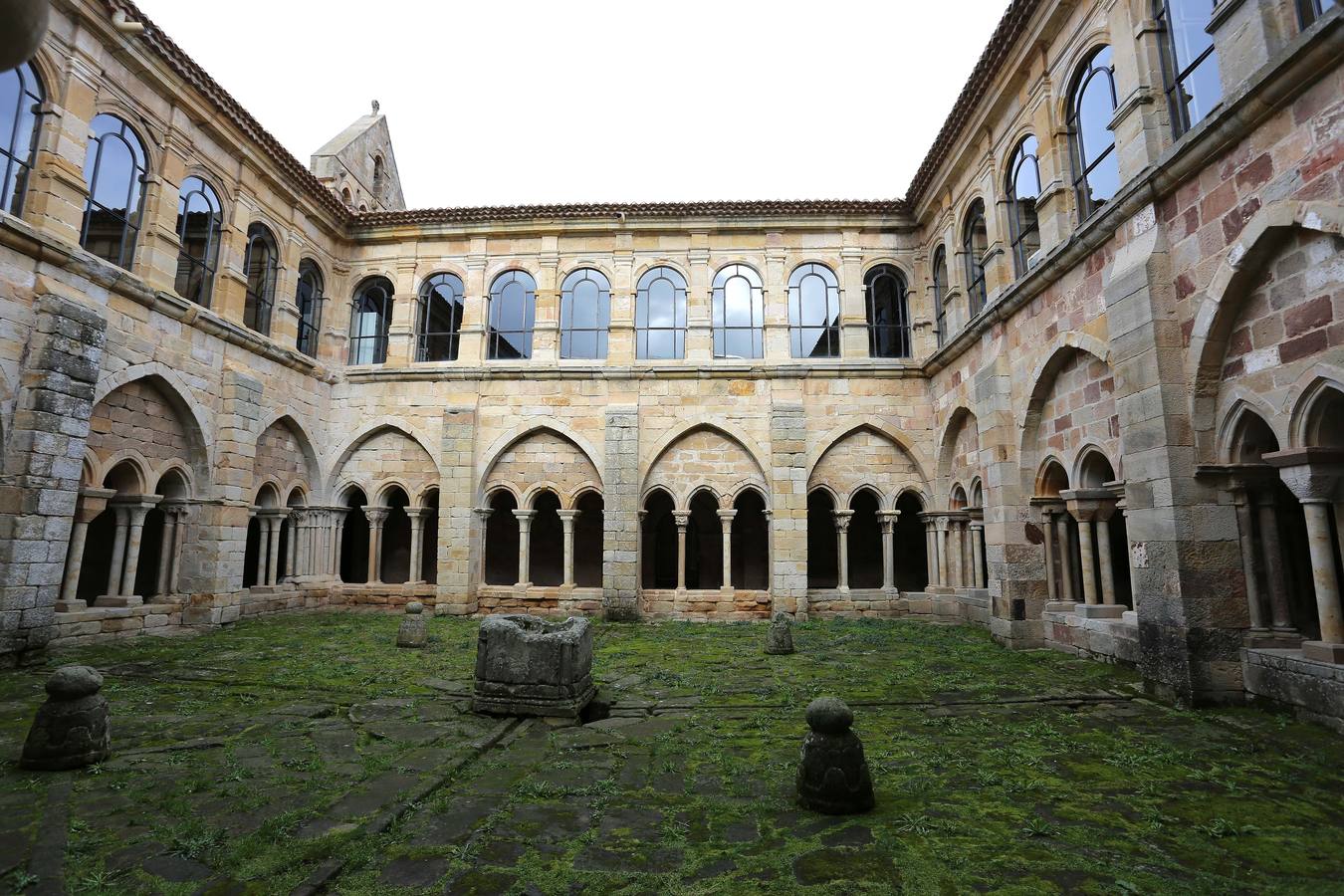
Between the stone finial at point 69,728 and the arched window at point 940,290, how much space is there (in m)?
13.1

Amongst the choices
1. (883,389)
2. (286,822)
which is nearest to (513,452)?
(883,389)

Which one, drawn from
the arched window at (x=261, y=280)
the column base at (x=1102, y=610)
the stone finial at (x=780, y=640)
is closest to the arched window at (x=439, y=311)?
the arched window at (x=261, y=280)

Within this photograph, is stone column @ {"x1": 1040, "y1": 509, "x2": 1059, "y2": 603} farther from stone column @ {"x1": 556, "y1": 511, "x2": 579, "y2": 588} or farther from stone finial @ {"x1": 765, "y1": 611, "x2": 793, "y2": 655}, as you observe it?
stone column @ {"x1": 556, "y1": 511, "x2": 579, "y2": 588}

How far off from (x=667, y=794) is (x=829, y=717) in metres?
1.11

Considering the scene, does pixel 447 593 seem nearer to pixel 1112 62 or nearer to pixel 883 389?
pixel 883 389

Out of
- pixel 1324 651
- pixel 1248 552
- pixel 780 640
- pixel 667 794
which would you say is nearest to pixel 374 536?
pixel 780 640

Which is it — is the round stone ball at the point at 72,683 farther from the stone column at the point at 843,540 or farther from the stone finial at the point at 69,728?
the stone column at the point at 843,540

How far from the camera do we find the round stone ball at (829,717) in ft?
12.4

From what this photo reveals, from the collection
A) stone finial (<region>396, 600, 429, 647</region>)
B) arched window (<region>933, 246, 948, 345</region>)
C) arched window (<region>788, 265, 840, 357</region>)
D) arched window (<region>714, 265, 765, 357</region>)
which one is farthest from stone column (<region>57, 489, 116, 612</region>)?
arched window (<region>933, 246, 948, 345</region>)

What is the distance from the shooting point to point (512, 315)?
14211 mm

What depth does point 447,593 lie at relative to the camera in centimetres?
1294

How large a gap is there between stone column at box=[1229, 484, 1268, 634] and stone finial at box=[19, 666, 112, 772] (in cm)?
919

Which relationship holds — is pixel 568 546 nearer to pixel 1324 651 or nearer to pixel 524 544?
pixel 524 544

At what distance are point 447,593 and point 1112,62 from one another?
1306cm
